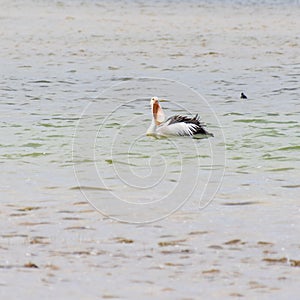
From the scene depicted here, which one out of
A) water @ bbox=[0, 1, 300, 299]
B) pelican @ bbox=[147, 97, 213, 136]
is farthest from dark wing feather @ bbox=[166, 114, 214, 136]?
water @ bbox=[0, 1, 300, 299]

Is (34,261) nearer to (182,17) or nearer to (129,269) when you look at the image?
(129,269)

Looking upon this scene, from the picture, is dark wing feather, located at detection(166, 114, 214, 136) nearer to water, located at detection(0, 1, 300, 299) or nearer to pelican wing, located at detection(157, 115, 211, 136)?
pelican wing, located at detection(157, 115, 211, 136)

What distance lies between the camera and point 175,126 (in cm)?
1443

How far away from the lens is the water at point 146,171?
749 cm

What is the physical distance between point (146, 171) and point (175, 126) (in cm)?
305

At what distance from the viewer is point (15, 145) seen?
12.9 m

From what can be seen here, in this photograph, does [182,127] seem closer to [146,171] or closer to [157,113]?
[157,113]

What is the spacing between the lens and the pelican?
1409 cm

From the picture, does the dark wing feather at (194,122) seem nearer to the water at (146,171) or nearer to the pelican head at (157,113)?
the pelican head at (157,113)

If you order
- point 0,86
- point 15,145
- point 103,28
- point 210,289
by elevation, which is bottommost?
point 210,289

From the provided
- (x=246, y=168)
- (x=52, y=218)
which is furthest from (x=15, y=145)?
(x=52, y=218)

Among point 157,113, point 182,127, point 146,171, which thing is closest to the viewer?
point 146,171

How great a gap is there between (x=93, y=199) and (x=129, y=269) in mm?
2506

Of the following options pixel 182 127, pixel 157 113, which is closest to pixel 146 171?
pixel 182 127
